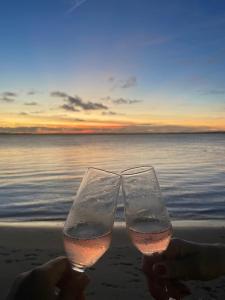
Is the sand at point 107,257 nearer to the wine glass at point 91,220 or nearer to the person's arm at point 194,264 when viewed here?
the person's arm at point 194,264

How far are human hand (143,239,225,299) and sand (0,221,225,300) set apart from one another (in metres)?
3.15

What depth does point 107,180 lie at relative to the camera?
191 cm

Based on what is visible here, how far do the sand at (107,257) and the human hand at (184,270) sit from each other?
3.15 metres

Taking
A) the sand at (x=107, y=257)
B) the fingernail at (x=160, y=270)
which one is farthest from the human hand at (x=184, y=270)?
the sand at (x=107, y=257)

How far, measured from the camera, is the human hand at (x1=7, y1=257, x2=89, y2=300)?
1.52 m

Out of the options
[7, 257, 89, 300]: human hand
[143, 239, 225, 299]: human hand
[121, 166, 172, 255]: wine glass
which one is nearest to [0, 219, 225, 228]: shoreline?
[121, 166, 172, 255]: wine glass

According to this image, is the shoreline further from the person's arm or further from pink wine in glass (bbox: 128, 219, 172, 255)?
the person's arm

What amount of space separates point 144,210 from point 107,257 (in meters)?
4.44

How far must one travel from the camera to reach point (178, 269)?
5.88 ft

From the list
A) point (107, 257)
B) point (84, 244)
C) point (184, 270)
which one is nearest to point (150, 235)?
A: point (184, 270)

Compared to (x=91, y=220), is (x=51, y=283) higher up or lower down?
lower down

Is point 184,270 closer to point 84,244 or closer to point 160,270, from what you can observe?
point 160,270

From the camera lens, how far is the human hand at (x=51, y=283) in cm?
152

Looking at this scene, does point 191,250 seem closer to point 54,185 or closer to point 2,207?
point 2,207
